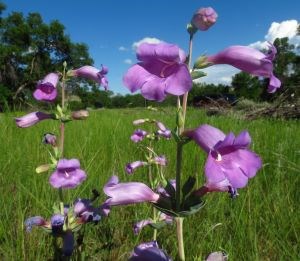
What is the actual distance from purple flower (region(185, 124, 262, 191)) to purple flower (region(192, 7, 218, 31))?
0.86 feet

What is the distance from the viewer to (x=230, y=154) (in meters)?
0.98

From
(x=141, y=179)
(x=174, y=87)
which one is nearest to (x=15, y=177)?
(x=141, y=179)

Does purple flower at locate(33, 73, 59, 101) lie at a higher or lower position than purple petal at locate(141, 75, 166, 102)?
lower

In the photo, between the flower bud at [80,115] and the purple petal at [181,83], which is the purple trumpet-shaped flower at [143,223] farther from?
the purple petal at [181,83]

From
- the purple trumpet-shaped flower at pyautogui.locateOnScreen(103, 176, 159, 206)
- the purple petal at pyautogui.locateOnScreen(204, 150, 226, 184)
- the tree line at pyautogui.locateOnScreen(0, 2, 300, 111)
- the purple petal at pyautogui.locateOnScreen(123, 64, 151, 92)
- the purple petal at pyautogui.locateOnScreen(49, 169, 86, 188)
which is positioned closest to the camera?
the purple petal at pyautogui.locateOnScreen(204, 150, 226, 184)

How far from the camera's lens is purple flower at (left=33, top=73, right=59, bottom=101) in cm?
173

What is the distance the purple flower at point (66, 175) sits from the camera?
1.65m

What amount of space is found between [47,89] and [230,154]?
3.44 ft

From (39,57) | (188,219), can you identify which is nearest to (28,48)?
(39,57)

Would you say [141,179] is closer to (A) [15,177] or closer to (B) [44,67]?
(A) [15,177]

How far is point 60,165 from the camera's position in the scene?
5.45ft

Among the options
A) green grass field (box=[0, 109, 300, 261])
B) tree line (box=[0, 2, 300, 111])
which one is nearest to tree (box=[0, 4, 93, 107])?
tree line (box=[0, 2, 300, 111])

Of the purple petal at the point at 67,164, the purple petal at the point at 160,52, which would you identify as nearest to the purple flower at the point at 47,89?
the purple petal at the point at 67,164

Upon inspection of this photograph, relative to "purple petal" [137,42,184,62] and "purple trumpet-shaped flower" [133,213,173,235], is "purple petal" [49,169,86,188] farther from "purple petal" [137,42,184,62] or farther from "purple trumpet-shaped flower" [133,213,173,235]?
"purple petal" [137,42,184,62]
